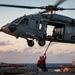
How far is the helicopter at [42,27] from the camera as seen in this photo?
28469mm

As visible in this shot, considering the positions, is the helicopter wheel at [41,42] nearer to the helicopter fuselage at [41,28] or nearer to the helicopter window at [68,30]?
the helicopter fuselage at [41,28]

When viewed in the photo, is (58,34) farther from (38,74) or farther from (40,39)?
(38,74)

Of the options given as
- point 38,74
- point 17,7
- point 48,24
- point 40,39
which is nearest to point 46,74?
point 38,74

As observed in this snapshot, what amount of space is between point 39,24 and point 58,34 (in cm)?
303

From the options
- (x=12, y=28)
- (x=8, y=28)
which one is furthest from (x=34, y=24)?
(x=8, y=28)

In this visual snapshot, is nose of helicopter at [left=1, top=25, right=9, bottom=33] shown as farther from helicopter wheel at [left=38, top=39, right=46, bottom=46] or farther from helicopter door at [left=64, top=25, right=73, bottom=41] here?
helicopter door at [left=64, top=25, right=73, bottom=41]

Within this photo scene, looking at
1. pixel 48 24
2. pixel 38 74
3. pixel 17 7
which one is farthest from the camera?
pixel 48 24

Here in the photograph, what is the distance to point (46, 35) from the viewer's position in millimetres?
29859

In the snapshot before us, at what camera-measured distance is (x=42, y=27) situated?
29.9 metres

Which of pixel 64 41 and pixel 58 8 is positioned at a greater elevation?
pixel 58 8

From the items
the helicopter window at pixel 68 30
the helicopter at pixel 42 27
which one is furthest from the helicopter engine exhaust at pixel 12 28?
the helicopter window at pixel 68 30

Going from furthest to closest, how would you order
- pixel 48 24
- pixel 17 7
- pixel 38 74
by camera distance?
pixel 48 24 → pixel 17 7 → pixel 38 74

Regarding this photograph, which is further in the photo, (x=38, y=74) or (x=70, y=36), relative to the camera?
(x=70, y=36)

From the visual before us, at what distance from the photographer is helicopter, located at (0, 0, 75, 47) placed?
28469mm
